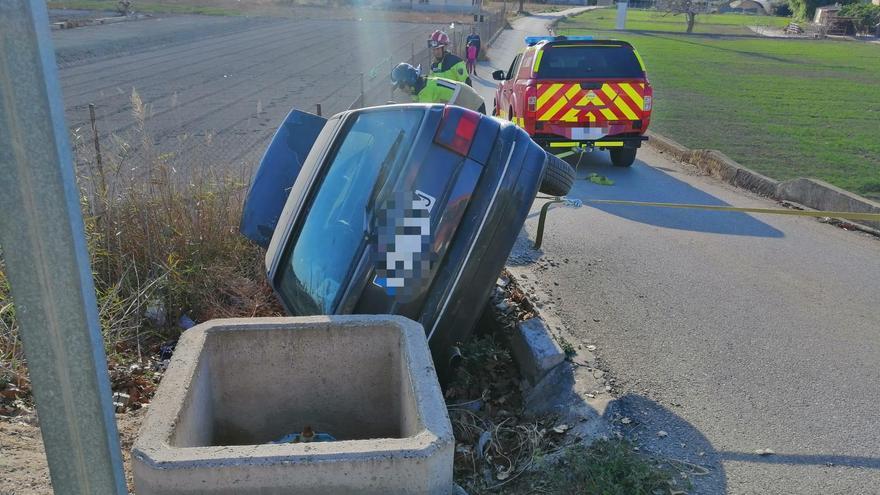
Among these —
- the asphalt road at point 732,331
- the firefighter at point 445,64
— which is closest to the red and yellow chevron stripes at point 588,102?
the firefighter at point 445,64

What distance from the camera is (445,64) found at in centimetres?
1009

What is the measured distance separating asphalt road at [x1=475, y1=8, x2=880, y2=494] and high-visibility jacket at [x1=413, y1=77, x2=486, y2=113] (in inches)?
56.1

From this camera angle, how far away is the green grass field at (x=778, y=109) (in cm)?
1159

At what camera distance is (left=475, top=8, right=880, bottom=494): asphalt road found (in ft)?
11.7

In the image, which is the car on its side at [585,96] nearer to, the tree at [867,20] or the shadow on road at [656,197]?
the shadow on road at [656,197]

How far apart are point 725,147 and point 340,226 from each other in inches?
406

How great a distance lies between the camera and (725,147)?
1268cm

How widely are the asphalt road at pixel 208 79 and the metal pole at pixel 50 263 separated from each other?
4107 millimetres

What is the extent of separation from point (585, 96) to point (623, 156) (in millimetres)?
1258

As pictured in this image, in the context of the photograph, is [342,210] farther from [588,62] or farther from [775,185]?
[588,62]

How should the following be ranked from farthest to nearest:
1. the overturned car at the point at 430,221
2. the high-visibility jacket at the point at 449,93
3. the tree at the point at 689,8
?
the tree at the point at 689,8, the high-visibility jacket at the point at 449,93, the overturned car at the point at 430,221

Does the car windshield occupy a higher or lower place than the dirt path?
higher

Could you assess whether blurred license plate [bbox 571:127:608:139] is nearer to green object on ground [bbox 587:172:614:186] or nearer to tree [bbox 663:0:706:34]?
green object on ground [bbox 587:172:614:186]

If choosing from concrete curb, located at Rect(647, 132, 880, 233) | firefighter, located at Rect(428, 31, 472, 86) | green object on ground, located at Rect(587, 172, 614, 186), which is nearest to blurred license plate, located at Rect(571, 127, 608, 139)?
green object on ground, located at Rect(587, 172, 614, 186)
